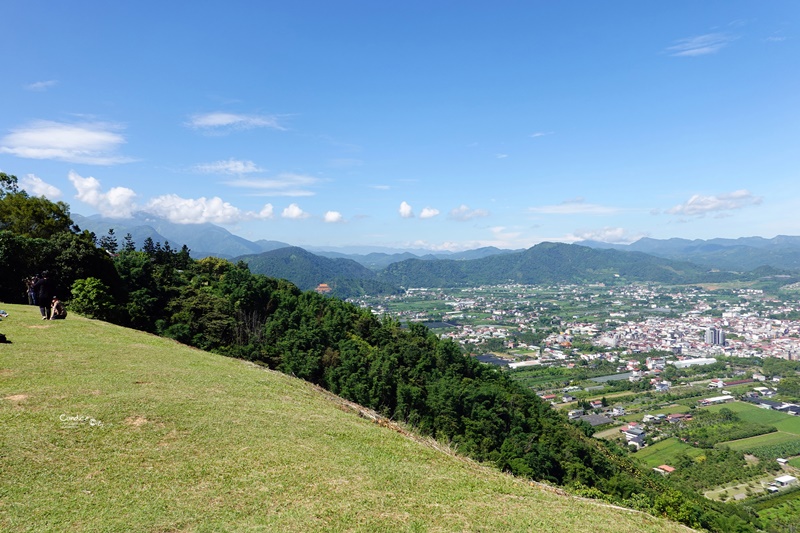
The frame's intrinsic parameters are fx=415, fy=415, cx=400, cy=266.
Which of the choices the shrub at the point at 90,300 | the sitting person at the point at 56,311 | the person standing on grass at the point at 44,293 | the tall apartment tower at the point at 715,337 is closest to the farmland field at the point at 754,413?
the tall apartment tower at the point at 715,337

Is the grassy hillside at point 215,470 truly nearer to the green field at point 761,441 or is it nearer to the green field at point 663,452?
the green field at point 663,452

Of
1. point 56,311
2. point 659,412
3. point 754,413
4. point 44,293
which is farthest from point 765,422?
point 44,293

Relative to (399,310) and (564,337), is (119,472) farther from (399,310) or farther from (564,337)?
(399,310)

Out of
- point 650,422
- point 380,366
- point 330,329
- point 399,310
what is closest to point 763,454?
point 650,422

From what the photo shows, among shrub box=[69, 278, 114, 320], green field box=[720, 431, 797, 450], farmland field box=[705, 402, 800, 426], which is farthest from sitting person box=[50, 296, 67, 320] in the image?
farmland field box=[705, 402, 800, 426]

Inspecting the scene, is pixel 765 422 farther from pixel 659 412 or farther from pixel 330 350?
pixel 330 350

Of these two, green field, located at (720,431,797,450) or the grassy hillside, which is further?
green field, located at (720,431,797,450)

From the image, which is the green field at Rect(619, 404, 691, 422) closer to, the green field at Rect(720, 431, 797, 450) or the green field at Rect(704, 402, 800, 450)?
the green field at Rect(704, 402, 800, 450)
